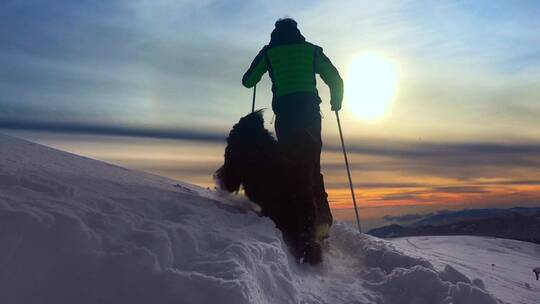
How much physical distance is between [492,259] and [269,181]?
7075 mm

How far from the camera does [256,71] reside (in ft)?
24.9

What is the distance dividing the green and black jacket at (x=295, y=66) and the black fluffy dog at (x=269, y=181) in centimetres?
66

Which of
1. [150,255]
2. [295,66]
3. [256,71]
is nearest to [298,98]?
[295,66]

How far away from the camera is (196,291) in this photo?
3.39 m

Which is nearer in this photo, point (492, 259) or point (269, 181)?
point (269, 181)

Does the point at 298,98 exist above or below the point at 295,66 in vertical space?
below

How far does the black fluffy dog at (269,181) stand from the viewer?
241 inches

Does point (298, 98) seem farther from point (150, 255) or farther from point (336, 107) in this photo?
point (150, 255)

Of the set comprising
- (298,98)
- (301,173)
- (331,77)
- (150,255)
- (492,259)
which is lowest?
(492,259)

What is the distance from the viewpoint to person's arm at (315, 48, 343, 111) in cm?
729

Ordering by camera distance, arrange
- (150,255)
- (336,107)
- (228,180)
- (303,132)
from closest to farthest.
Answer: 1. (150,255)
2. (228,180)
3. (303,132)
4. (336,107)

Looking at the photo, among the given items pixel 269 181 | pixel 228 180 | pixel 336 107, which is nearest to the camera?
pixel 269 181

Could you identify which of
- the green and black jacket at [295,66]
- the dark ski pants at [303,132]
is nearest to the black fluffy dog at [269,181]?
the dark ski pants at [303,132]

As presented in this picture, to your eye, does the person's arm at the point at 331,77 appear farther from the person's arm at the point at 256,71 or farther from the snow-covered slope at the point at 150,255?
the snow-covered slope at the point at 150,255
